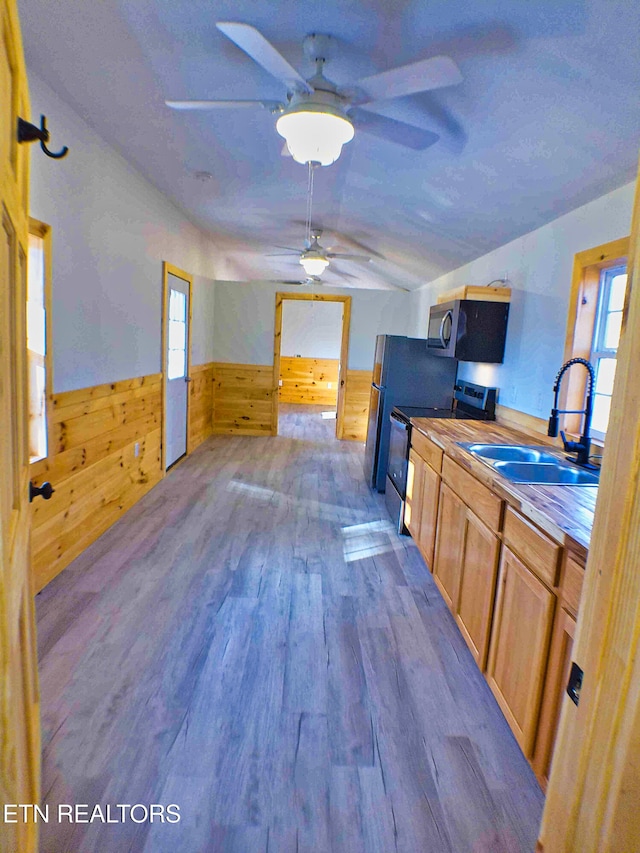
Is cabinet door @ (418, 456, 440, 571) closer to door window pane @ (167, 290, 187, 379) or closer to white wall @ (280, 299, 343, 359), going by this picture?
door window pane @ (167, 290, 187, 379)

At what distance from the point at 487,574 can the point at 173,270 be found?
13.4 feet

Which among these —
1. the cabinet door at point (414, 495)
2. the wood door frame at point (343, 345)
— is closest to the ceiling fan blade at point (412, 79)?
the cabinet door at point (414, 495)

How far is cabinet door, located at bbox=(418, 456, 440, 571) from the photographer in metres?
2.89

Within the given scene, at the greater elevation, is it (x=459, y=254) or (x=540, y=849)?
(x=459, y=254)

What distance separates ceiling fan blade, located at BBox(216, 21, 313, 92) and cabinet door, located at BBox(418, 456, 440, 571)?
1.98 metres

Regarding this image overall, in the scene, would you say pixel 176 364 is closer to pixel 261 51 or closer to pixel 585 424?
pixel 261 51

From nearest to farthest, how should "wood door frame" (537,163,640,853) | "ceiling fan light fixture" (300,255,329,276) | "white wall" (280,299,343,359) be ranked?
"wood door frame" (537,163,640,853) < "ceiling fan light fixture" (300,255,329,276) < "white wall" (280,299,343,359)

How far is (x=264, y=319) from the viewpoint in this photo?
23.1 ft

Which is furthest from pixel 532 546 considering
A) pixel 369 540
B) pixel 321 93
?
pixel 369 540

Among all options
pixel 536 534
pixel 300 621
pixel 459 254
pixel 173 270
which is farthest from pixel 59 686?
pixel 459 254

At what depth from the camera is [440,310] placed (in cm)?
414

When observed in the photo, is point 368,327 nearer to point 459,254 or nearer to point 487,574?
point 459,254

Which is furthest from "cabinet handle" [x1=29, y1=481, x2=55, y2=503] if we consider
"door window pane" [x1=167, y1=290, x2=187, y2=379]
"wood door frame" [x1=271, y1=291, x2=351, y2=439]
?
"wood door frame" [x1=271, y1=291, x2=351, y2=439]

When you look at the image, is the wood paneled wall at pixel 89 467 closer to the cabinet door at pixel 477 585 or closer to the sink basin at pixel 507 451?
the cabinet door at pixel 477 585
